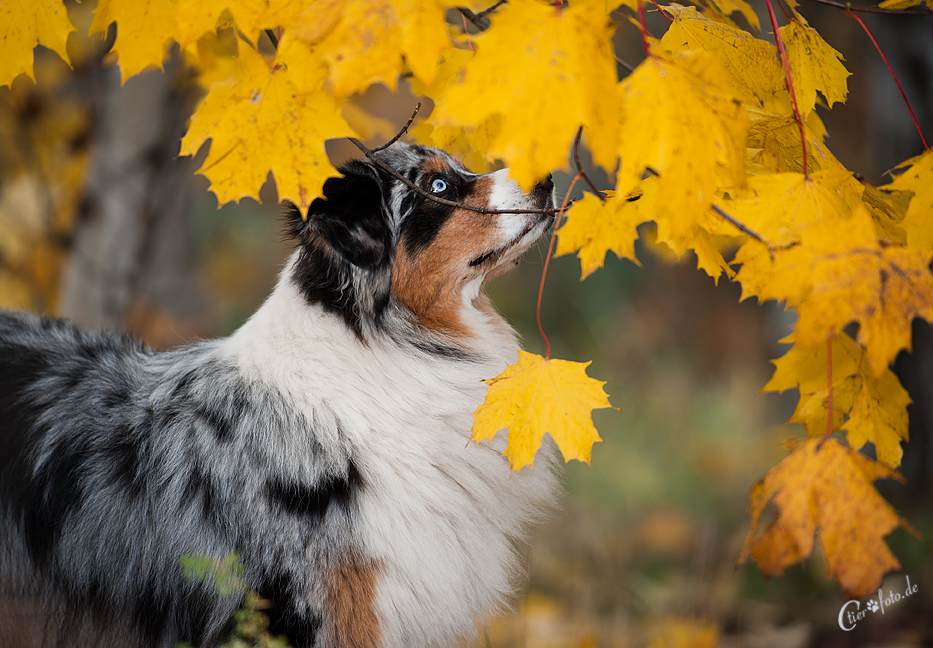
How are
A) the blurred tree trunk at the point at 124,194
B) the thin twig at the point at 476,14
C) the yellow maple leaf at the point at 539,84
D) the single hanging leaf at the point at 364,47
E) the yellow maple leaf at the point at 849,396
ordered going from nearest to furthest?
the yellow maple leaf at the point at 539,84
the single hanging leaf at the point at 364,47
the yellow maple leaf at the point at 849,396
the thin twig at the point at 476,14
the blurred tree trunk at the point at 124,194

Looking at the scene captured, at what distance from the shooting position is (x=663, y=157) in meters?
1.47

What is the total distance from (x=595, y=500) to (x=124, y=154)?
3846 mm

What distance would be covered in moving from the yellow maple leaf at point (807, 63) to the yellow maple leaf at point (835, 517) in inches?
41.3

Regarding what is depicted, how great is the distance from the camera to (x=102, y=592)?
226cm

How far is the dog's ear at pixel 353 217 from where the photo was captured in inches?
90.1

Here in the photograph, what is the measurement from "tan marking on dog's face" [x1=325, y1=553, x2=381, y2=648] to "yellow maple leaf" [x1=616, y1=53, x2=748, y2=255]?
4.63ft

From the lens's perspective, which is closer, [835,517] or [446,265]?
[835,517]

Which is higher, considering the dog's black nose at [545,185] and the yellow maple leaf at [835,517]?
the dog's black nose at [545,185]

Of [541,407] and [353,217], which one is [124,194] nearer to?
[353,217]

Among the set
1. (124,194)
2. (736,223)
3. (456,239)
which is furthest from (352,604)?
(124,194)

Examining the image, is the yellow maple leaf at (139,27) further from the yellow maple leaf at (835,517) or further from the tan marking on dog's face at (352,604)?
the yellow maple leaf at (835,517)

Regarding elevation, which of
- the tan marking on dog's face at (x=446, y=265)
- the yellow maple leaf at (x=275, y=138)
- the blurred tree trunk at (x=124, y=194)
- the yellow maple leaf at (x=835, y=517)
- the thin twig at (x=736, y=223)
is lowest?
the blurred tree trunk at (x=124, y=194)

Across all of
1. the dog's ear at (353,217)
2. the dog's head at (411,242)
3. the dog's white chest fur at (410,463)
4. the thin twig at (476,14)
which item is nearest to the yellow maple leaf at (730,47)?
the thin twig at (476,14)

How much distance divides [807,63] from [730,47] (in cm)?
27
